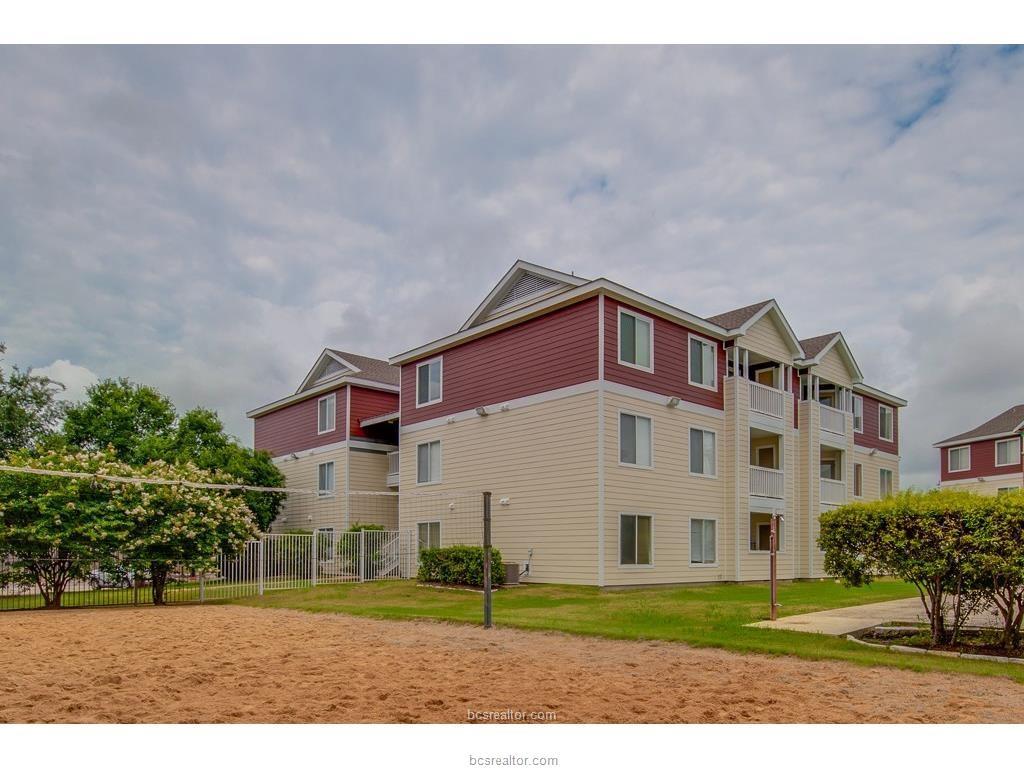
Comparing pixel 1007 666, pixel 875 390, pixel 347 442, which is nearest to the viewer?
pixel 1007 666

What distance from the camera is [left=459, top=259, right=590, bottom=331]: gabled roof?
2266 centimetres

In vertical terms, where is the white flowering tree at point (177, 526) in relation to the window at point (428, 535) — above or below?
above

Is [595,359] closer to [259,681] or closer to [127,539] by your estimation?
[127,539]

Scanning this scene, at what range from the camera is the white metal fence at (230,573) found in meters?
17.8

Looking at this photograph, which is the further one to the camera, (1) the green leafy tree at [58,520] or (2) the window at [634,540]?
(2) the window at [634,540]

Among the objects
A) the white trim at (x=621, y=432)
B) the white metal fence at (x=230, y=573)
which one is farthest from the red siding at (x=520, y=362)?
the white metal fence at (x=230, y=573)

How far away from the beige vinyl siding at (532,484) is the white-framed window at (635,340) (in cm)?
168

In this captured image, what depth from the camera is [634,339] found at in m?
21.1

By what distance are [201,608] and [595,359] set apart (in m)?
10.5

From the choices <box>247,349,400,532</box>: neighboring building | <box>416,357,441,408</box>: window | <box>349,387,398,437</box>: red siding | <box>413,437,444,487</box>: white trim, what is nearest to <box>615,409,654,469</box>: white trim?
<box>413,437,444,487</box>: white trim

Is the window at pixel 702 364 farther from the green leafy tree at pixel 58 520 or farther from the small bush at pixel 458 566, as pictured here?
the green leafy tree at pixel 58 520

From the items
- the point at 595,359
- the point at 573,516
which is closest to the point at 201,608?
the point at 573,516

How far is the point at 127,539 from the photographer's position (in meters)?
17.9

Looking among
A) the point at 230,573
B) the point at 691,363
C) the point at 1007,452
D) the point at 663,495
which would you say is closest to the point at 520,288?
the point at 691,363
